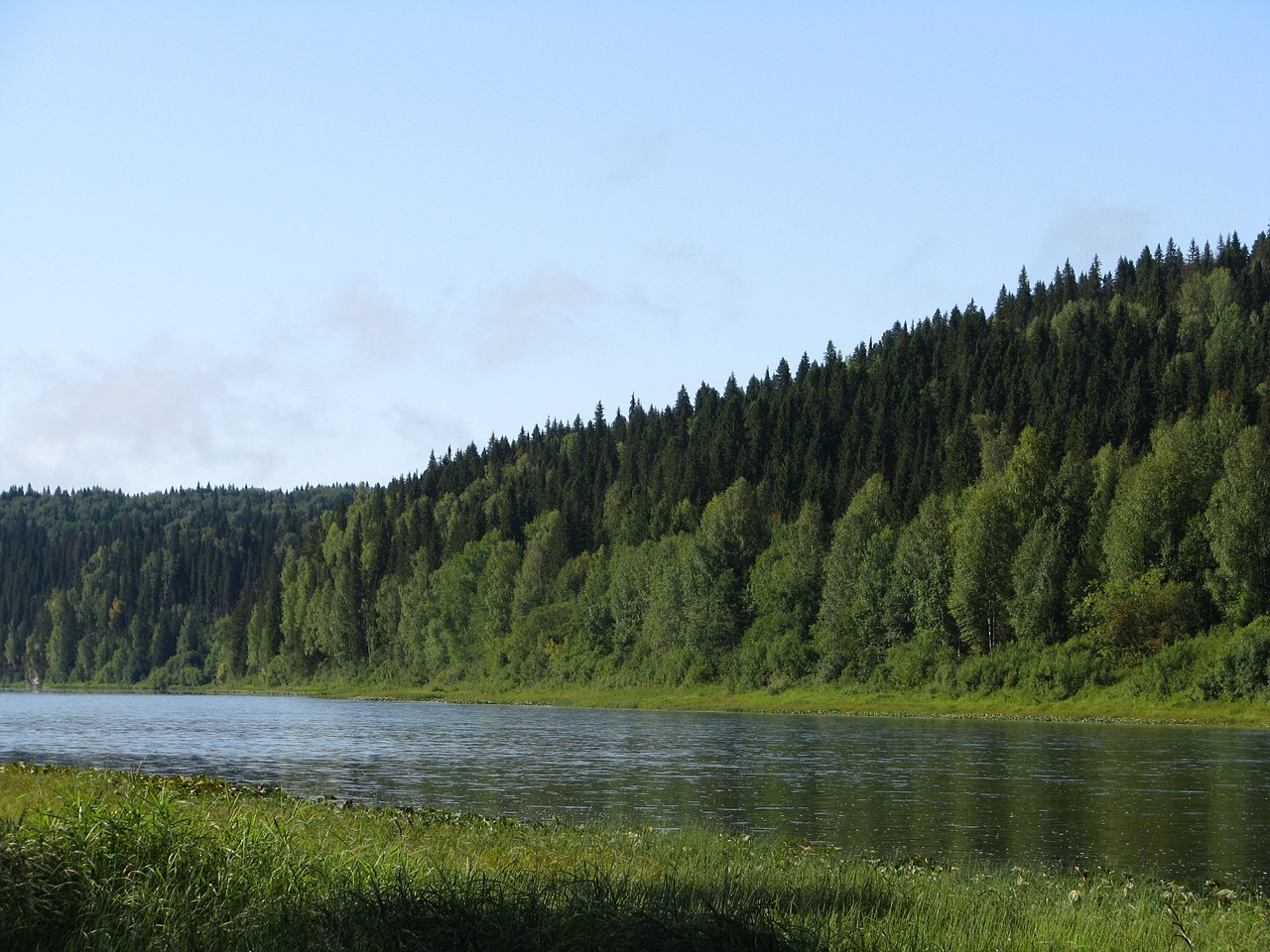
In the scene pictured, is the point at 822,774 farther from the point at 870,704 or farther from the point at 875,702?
the point at 875,702

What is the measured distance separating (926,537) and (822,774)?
6802cm

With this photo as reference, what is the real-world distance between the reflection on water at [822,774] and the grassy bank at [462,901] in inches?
391

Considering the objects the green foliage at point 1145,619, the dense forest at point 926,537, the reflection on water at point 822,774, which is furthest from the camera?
the dense forest at point 926,537

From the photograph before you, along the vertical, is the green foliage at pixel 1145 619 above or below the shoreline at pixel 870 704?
above

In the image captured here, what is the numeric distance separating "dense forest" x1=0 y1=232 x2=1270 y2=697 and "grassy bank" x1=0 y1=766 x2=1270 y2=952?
71817 mm

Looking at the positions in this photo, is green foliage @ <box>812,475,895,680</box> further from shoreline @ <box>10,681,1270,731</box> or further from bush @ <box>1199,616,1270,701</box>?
bush @ <box>1199,616,1270,701</box>

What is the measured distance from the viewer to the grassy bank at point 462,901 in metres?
14.2

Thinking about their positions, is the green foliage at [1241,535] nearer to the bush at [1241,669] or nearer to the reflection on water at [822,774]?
the bush at [1241,669]

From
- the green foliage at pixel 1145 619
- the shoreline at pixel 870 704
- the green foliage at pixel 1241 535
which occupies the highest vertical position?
the green foliage at pixel 1241 535

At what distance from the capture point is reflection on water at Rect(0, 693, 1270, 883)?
32.0m

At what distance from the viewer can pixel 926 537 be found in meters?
113

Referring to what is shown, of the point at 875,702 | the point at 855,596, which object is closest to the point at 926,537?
the point at 855,596

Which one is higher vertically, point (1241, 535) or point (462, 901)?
point (1241, 535)

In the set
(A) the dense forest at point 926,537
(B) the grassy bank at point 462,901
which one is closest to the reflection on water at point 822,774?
(B) the grassy bank at point 462,901
